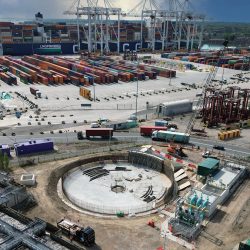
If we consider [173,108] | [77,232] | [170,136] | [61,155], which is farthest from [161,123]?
[77,232]

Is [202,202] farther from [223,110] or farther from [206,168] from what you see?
[223,110]

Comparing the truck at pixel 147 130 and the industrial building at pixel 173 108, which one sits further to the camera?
the industrial building at pixel 173 108

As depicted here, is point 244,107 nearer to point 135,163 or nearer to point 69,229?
point 135,163

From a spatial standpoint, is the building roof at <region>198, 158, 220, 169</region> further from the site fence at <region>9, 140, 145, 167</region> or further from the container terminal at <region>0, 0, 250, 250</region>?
the site fence at <region>9, 140, 145, 167</region>

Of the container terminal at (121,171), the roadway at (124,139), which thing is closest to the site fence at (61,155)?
the container terminal at (121,171)

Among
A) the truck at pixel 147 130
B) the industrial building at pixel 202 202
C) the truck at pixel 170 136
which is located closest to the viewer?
the industrial building at pixel 202 202

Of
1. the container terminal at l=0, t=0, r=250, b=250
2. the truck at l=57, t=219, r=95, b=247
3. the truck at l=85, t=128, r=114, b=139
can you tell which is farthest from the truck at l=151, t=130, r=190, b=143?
the truck at l=57, t=219, r=95, b=247

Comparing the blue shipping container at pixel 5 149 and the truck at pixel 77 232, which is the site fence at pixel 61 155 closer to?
the blue shipping container at pixel 5 149
